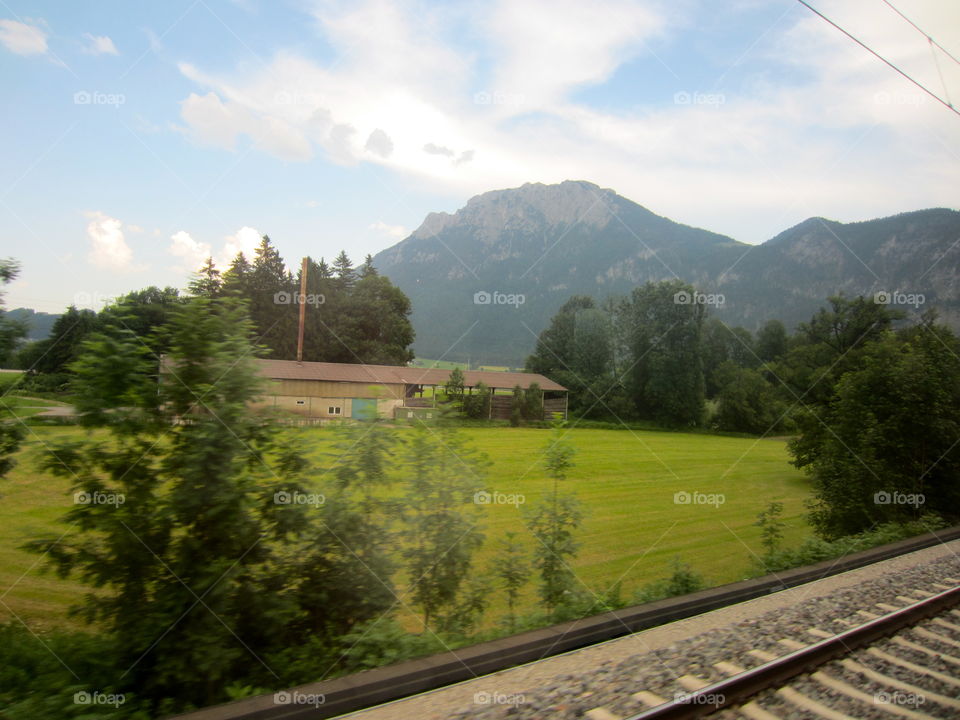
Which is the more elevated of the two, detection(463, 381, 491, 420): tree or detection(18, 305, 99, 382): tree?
detection(18, 305, 99, 382): tree

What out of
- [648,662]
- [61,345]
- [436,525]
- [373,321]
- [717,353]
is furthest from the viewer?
[717,353]

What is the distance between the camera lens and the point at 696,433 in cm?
4072

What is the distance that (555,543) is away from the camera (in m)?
5.97

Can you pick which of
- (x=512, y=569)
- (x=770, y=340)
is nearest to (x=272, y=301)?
(x=512, y=569)

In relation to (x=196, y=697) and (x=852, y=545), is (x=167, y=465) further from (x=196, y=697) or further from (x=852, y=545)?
(x=852, y=545)

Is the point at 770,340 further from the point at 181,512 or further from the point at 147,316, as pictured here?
the point at 181,512

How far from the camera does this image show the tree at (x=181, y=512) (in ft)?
13.1

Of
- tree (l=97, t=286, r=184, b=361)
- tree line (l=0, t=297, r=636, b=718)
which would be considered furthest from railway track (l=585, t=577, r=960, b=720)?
tree (l=97, t=286, r=184, b=361)

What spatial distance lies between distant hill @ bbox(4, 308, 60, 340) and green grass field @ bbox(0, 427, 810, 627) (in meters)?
1.19

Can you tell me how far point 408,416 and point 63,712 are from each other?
128 inches

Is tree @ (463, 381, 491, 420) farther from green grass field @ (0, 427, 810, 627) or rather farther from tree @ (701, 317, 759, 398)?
tree @ (701, 317, 759, 398)

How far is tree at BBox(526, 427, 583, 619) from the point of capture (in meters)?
5.82

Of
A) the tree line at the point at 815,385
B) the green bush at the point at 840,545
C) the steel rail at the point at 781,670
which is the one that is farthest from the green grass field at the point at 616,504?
the steel rail at the point at 781,670

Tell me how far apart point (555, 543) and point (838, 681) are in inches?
108
